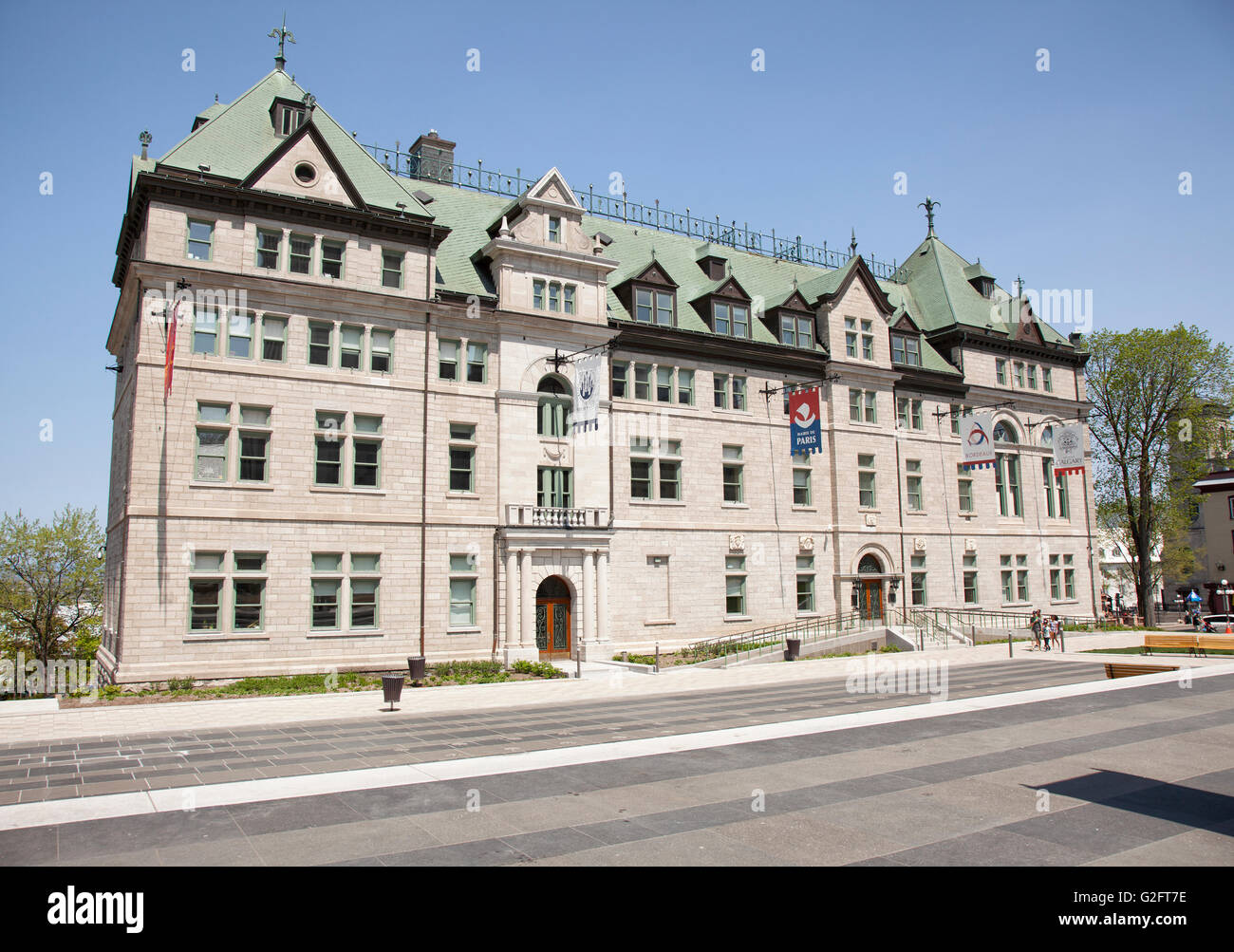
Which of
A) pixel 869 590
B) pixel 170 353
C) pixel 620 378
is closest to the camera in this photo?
pixel 170 353

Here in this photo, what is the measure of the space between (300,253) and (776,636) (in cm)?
2606

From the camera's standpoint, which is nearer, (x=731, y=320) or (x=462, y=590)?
(x=462, y=590)

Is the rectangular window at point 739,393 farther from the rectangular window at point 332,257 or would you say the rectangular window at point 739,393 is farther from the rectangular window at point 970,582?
the rectangular window at point 332,257

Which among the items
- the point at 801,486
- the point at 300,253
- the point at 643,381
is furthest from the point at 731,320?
the point at 300,253

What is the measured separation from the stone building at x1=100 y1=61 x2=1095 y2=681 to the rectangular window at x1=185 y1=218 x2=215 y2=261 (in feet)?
0.22

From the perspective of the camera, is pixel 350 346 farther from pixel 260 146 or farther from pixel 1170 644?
pixel 1170 644

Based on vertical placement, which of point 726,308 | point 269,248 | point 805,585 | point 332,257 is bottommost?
point 805,585

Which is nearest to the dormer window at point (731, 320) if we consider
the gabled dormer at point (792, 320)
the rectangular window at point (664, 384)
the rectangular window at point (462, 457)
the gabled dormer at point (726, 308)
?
the gabled dormer at point (726, 308)

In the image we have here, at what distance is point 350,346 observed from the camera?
102ft

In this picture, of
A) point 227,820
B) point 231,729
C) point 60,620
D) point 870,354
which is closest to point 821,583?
point 870,354

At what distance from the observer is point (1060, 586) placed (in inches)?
2030

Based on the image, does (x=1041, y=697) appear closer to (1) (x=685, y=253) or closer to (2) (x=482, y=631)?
(2) (x=482, y=631)

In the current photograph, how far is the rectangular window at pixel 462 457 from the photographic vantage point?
107 ft

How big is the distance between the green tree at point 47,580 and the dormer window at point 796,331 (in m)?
49.8
